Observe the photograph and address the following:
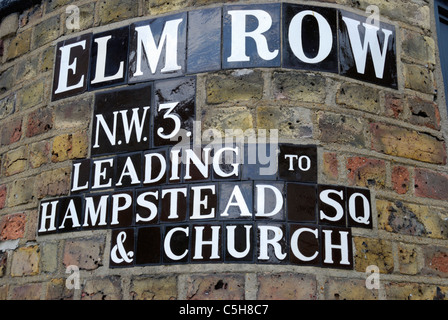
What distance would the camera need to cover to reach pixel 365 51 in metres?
1.87

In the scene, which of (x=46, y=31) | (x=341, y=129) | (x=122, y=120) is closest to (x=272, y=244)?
(x=341, y=129)

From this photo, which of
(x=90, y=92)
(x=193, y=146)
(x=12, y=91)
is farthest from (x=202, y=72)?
(x=12, y=91)

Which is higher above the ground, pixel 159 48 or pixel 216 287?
pixel 159 48

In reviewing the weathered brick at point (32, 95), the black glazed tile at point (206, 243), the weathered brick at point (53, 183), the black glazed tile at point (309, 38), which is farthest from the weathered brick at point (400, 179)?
the weathered brick at point (32, 95)

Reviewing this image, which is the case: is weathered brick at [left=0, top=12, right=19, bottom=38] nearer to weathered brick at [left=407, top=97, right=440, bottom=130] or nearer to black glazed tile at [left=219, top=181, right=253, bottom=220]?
black glazed tile at [left=219, top=181, right=253, bottom=220]

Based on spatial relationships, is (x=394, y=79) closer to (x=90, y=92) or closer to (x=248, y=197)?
(x=248, y=197)

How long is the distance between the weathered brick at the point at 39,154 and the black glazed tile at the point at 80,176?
0.53 feet

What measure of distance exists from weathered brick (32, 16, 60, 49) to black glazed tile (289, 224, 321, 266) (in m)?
1.20

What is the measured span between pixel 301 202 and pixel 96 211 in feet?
2.17

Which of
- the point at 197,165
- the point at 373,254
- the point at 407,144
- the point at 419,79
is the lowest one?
the point at 373,254

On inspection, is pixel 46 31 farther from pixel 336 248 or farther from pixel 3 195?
pixel 336 248

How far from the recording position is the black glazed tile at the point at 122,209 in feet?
5.69

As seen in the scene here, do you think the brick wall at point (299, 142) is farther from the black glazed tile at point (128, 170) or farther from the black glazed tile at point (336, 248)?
the black glazed tile at point (128, 170)

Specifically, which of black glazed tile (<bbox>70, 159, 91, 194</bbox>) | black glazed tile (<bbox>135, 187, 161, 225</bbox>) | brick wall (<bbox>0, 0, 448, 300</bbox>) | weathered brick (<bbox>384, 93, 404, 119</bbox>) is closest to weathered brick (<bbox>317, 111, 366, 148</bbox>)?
brick wall (<bbox>0, 0, 448, 300</bbox>)
